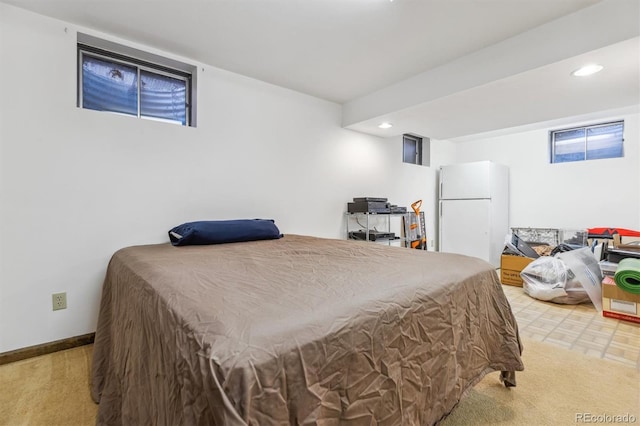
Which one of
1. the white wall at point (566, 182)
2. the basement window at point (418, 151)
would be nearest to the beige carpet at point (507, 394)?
the white wall at point (566, 182)

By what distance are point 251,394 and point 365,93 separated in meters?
3.23

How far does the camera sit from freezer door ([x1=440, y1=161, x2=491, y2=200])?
4180 millimetres

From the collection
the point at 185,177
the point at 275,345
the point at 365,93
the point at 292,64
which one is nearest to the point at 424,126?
the point at 365,93

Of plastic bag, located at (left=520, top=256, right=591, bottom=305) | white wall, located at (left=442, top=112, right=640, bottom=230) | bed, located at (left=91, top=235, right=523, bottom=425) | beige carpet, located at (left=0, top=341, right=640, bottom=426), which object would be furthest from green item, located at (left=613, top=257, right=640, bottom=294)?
white wall, located at (left=442, top=112, right=640, bottom=230)

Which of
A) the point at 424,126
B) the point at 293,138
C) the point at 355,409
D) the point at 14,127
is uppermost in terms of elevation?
the point at 424,126

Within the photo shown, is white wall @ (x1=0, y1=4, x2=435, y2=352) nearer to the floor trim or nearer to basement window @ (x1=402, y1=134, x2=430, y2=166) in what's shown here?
the floor trim

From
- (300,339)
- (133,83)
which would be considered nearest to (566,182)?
(300,339)

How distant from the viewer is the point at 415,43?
223 centimetres

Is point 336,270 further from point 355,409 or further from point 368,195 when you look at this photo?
point 368,195

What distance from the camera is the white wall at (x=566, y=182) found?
142 inches

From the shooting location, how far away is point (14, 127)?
180 cm

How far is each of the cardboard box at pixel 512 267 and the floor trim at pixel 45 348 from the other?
13.5ft

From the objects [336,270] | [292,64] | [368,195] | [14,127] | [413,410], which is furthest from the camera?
[368,195]

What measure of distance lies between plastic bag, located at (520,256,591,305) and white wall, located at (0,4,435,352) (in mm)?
2553
